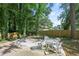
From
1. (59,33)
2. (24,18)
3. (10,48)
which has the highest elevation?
(24,18)

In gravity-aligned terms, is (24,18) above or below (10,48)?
above

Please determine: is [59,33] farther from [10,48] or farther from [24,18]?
[10,48]

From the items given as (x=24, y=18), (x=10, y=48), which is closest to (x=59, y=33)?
(x=24, y=18)

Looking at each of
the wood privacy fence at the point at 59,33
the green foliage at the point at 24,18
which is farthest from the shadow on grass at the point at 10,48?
the wood privacy fence at the point at 59,33

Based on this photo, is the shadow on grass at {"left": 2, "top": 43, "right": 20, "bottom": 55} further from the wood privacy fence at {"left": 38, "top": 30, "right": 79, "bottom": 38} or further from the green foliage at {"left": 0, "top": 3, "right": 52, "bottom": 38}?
the wood privacy fence at {"left": 38, "top": 30, "right": 79, "bottom": 38}

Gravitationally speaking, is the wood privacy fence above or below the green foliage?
below

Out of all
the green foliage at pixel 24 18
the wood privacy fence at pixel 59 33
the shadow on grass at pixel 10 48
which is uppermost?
the green foliage at pixel 24 18

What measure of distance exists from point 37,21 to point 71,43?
45 cm

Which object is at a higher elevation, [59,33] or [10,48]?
[59,33]

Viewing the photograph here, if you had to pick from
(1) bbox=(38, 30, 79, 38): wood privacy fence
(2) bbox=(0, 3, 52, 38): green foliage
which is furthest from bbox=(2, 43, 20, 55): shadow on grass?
(1) bbox=(38, 30, 79, 38): wood privacy fence

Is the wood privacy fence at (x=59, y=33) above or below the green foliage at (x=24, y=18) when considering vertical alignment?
below

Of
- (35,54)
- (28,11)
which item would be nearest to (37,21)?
(28,11)

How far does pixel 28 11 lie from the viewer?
3434 millimetres

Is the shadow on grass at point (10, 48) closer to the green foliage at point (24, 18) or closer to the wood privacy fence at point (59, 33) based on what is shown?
the green foliage at point (24, 18)
